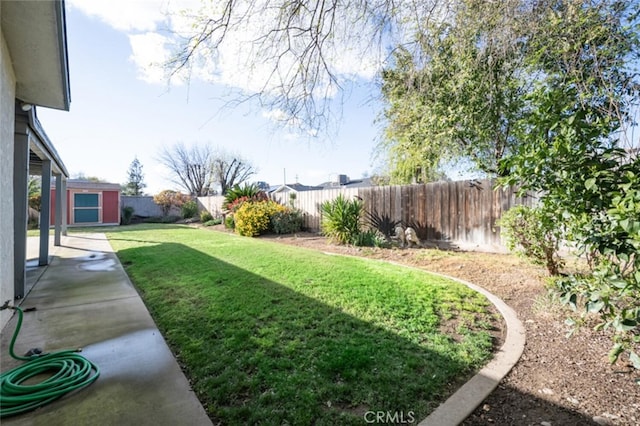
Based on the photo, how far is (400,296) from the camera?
12.9 ft

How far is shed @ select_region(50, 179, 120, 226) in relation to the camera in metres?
16.1

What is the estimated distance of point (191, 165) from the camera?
29.6 m

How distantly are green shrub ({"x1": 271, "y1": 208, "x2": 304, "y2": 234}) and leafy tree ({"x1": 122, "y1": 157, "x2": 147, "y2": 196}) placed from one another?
3191 centimetres

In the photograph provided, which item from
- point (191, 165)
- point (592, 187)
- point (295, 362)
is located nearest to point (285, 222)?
point (295, 362)

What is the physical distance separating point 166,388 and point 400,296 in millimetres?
2861

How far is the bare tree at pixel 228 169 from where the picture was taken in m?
29.5

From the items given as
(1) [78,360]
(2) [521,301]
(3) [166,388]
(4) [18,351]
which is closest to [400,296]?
(2) [521,301]

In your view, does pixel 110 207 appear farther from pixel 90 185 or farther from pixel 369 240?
pixel 369 240

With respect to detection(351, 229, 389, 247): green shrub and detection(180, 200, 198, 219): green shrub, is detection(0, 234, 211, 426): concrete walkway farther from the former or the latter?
detection(180, 200, 198, 219): green shrub

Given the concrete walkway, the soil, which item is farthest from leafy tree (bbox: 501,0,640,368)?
the concrete walkway

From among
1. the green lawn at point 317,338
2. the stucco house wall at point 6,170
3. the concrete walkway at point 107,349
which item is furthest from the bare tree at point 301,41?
the concrete walkway at point 107,349

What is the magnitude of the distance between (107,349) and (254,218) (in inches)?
325

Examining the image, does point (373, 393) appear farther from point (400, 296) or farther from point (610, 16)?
point (610, 16)

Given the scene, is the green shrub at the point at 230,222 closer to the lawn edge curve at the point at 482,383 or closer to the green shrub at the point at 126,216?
the green shrub at the point at 126,216
